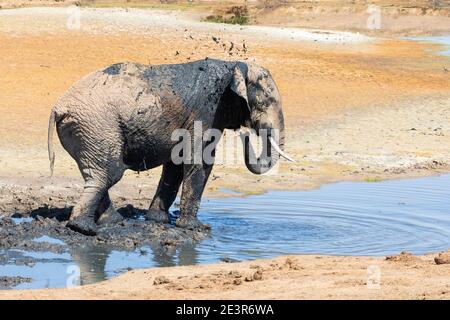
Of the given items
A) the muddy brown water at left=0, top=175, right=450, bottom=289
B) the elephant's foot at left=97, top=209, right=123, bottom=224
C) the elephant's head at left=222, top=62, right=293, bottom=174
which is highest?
the elephant's head at left=222, top=62, right=293, bottom=174

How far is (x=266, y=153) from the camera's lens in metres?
13.1

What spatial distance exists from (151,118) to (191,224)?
134cm

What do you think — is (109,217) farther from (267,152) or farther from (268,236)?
(267,152)

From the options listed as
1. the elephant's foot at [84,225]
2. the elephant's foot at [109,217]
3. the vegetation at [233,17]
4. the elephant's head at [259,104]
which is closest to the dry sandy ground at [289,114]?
the elephant's foot at [109,217]

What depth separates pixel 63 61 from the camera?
27219mm

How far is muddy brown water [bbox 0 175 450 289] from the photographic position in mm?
10711

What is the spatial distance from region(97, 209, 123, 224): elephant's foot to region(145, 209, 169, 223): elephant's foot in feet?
1.28

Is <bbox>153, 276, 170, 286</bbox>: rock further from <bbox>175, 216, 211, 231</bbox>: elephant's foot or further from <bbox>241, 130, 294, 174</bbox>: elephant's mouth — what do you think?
<bbox>241, 130, 294, 174</bbox>: elephant's mouth

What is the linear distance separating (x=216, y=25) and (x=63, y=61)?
41.8ft

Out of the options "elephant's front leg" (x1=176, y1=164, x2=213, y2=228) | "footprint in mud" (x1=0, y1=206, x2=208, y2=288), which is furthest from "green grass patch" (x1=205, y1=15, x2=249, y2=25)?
"footprint in mud" (x1=0, y1=206, x2=208, y2=288)

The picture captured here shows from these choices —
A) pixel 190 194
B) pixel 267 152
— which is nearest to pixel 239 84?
pixel 267 152

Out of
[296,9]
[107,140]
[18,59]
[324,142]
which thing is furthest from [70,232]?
[296,9]

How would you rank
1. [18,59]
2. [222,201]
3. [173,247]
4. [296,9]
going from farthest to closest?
[296,9]
[18,59]
[222,201]
[173,247]

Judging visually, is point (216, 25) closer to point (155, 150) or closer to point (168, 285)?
point (155, 150)
